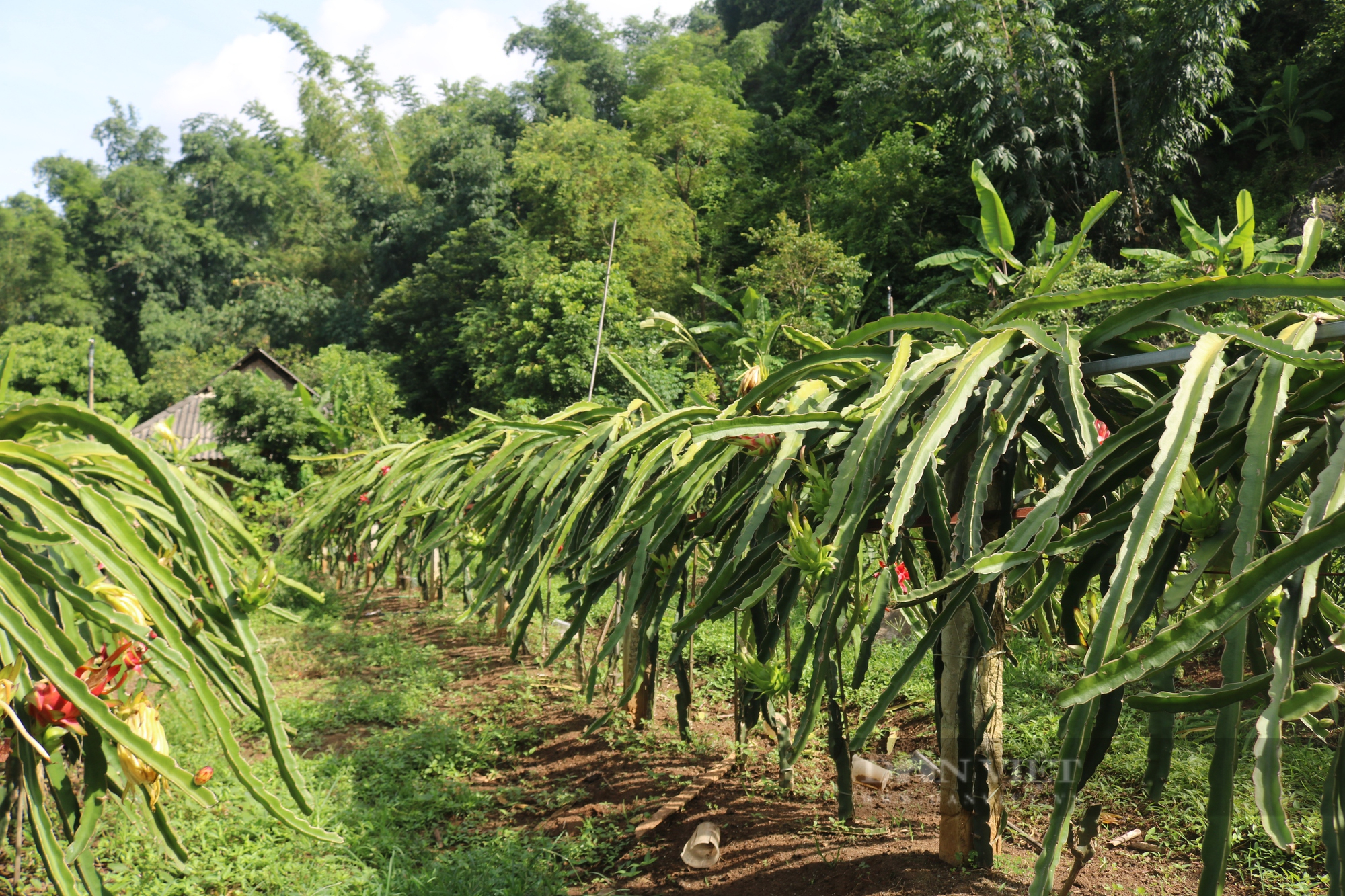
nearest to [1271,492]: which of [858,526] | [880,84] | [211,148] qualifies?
[858,526]

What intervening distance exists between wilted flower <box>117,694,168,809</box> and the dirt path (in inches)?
55.5

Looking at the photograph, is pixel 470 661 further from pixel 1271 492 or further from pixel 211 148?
pixel 211 148

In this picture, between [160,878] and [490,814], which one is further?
[490,814]

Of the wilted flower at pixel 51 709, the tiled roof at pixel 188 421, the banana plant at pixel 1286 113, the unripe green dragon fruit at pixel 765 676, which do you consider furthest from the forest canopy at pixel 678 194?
the tiled roof at pixel 188 421

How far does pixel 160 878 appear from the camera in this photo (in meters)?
2.43

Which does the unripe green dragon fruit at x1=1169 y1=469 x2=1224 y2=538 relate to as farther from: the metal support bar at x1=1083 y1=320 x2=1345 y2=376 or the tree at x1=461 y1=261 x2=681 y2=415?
the tree at x1=461 y1=261 x2=681 y2=415

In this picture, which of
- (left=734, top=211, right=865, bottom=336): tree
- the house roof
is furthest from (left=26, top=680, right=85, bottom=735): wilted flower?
the house roof

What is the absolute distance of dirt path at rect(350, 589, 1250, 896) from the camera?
6.34ft

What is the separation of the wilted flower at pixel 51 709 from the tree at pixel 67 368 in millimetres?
18262

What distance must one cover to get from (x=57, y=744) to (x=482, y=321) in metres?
13.7

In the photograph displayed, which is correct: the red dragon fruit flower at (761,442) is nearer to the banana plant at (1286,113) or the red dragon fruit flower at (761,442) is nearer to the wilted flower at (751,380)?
the wilted flower at (751,380)

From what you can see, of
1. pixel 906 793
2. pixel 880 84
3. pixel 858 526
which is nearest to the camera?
pixel 858 526

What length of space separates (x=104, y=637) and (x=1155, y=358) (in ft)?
5.63

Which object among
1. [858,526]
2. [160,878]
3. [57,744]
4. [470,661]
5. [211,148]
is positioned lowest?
[470,661]
